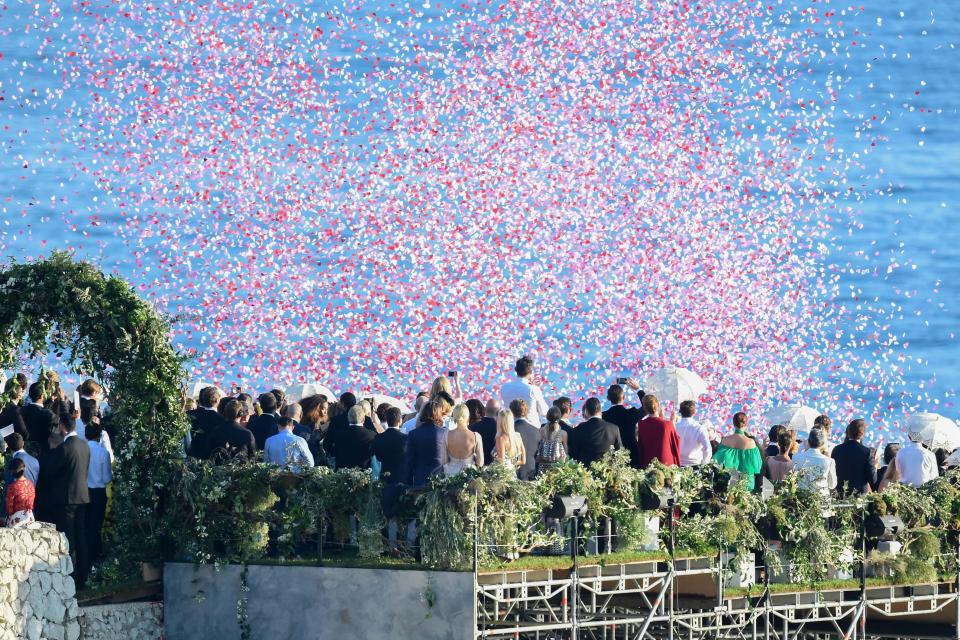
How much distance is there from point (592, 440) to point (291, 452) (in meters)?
2.88

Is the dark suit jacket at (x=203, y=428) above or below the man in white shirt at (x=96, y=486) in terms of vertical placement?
above

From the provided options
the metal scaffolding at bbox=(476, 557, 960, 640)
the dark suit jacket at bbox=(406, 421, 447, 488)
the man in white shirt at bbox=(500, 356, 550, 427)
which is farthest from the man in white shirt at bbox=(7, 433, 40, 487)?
the man in white shirt at bbox=(500, 356, 550, 427)

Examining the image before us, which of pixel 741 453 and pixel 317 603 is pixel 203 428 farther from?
pixel 741 453

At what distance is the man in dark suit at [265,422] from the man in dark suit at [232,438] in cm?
20

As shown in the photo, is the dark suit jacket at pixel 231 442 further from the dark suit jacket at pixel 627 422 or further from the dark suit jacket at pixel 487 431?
the dark suit jacket at pixel 627 422

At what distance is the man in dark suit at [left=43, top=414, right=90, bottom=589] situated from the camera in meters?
16.5

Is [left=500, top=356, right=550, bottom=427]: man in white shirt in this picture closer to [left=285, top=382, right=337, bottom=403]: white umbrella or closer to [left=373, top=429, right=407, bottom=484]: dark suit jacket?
[left=373, top=429, right=407, bottom=484]: dark suit jacket

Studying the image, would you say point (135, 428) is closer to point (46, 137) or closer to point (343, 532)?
point (343, 532)

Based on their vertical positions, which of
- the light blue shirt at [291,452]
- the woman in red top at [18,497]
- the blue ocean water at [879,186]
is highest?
the blue ocean water at [879,186]

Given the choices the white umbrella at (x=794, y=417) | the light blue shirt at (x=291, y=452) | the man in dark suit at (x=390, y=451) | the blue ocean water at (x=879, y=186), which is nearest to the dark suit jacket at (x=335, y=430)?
the light blue shirt at (x=291, y=452)

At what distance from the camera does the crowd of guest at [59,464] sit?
53.0 feet

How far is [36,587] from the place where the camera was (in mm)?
15914

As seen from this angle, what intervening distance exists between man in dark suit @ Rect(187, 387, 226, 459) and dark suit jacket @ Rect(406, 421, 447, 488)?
2221mm

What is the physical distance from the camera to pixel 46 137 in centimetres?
4375
